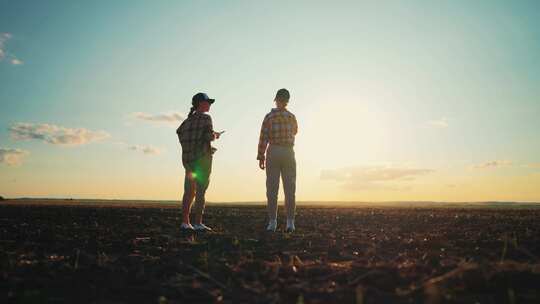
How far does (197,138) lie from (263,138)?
4.45 ft

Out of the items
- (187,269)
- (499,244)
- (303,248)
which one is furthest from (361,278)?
(499,244)

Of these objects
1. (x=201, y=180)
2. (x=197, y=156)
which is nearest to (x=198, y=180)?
(x=201, y=180)

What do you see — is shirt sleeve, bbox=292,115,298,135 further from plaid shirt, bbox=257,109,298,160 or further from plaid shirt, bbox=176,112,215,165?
plaid shirt, bbox=176,112,215,165

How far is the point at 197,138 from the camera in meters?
8.74

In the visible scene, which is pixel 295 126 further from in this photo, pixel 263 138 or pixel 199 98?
pixel 199 98

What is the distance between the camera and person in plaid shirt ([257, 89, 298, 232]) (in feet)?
28.1

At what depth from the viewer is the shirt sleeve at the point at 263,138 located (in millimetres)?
8719

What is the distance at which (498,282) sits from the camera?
368 centimetres

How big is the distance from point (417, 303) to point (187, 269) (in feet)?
7.97

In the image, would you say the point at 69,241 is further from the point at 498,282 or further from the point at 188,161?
the point at 498,282

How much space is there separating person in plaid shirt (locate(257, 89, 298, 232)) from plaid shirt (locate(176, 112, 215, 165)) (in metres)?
1.08

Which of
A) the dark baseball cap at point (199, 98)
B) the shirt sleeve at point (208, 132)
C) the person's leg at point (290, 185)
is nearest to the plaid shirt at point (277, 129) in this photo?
the person's leg at point (290, 185)

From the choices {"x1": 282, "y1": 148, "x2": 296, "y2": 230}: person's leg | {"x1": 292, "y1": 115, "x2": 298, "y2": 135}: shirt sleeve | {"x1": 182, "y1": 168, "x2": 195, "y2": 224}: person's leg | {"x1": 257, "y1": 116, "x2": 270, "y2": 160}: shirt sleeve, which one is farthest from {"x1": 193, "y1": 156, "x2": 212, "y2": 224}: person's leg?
{"x1": 292, "y1": 115, "x2": 298, "y2": 135}: shirt sleeve

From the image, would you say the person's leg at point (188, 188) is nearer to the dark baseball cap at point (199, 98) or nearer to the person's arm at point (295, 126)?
the dark baseball cap at point (199, 98)
